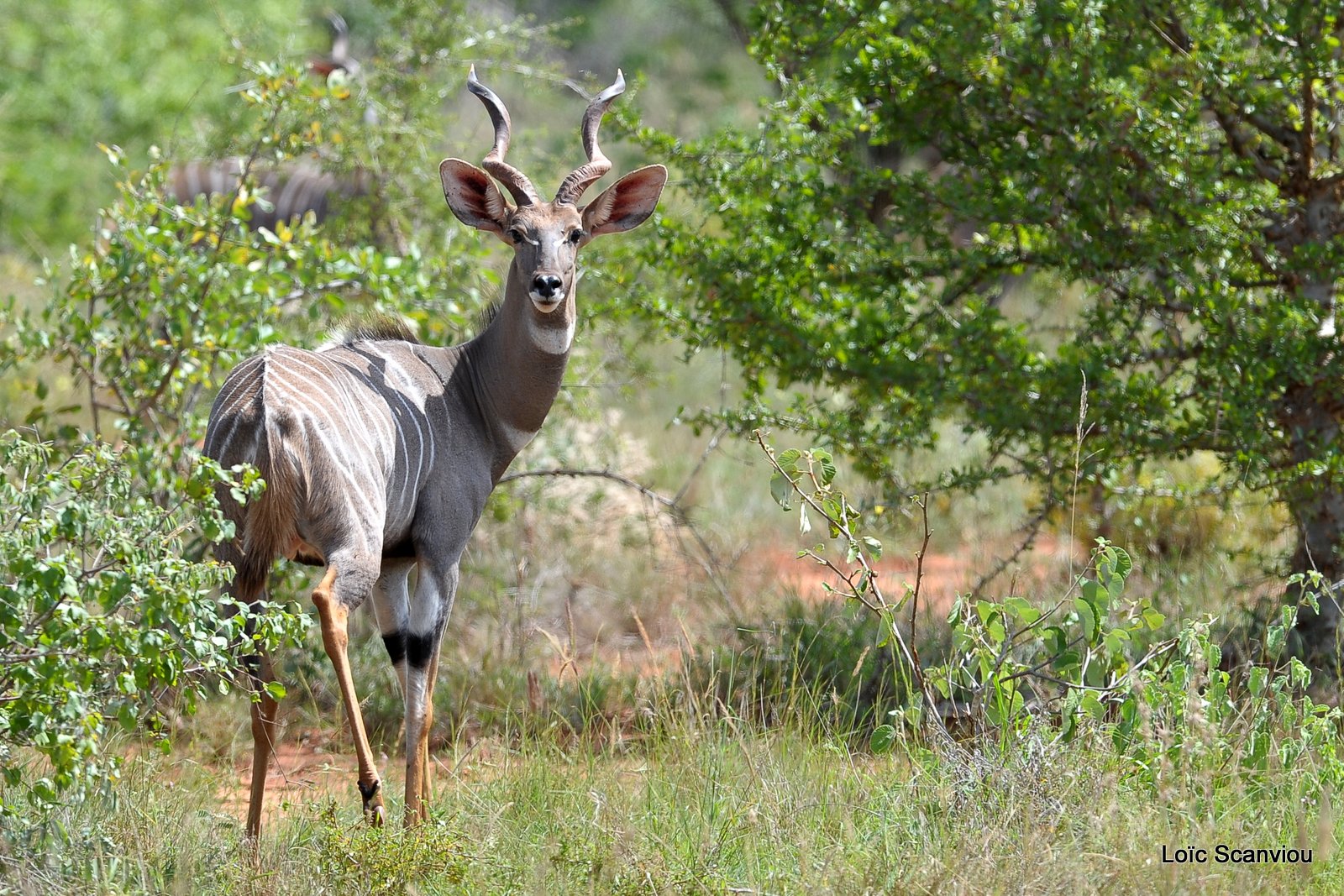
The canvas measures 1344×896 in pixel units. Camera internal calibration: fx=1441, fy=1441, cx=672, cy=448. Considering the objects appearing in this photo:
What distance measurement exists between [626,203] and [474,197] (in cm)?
55

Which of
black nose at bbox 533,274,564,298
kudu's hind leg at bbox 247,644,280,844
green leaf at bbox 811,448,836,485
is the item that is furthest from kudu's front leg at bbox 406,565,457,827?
green leaf at bbox 811,448,836,485

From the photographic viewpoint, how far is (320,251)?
602 cm

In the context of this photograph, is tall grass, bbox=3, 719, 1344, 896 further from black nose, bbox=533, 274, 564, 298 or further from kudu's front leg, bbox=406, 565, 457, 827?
black nose, bbox=533, 274, 564, 298

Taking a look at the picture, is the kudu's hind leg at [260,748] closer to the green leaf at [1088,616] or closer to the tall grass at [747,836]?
the tall grass at [747,836]

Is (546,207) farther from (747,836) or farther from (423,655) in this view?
(747,836)

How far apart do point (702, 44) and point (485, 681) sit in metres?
14.0

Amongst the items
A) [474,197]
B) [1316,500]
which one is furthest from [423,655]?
[1316,500]

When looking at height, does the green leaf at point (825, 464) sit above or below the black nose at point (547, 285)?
below

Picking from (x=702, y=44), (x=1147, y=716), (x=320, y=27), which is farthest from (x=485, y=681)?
(x=320, y=27)

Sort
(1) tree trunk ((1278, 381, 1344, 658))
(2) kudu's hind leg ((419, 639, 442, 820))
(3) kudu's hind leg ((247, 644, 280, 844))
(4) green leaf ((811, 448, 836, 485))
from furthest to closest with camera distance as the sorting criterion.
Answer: (1) tree trunk ((1278, 381, 1344, 658)) → (2) kudu's hind leg ((419, 639, 442, 820)) → (3) kudu's hind leg ((247, 644, 280, 844)) → (4) green leaf ((811, 448, 836, 485))

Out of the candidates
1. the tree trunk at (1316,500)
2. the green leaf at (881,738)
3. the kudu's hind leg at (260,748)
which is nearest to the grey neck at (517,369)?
the kudu's hind leg at (260,748)

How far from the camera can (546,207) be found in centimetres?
476
